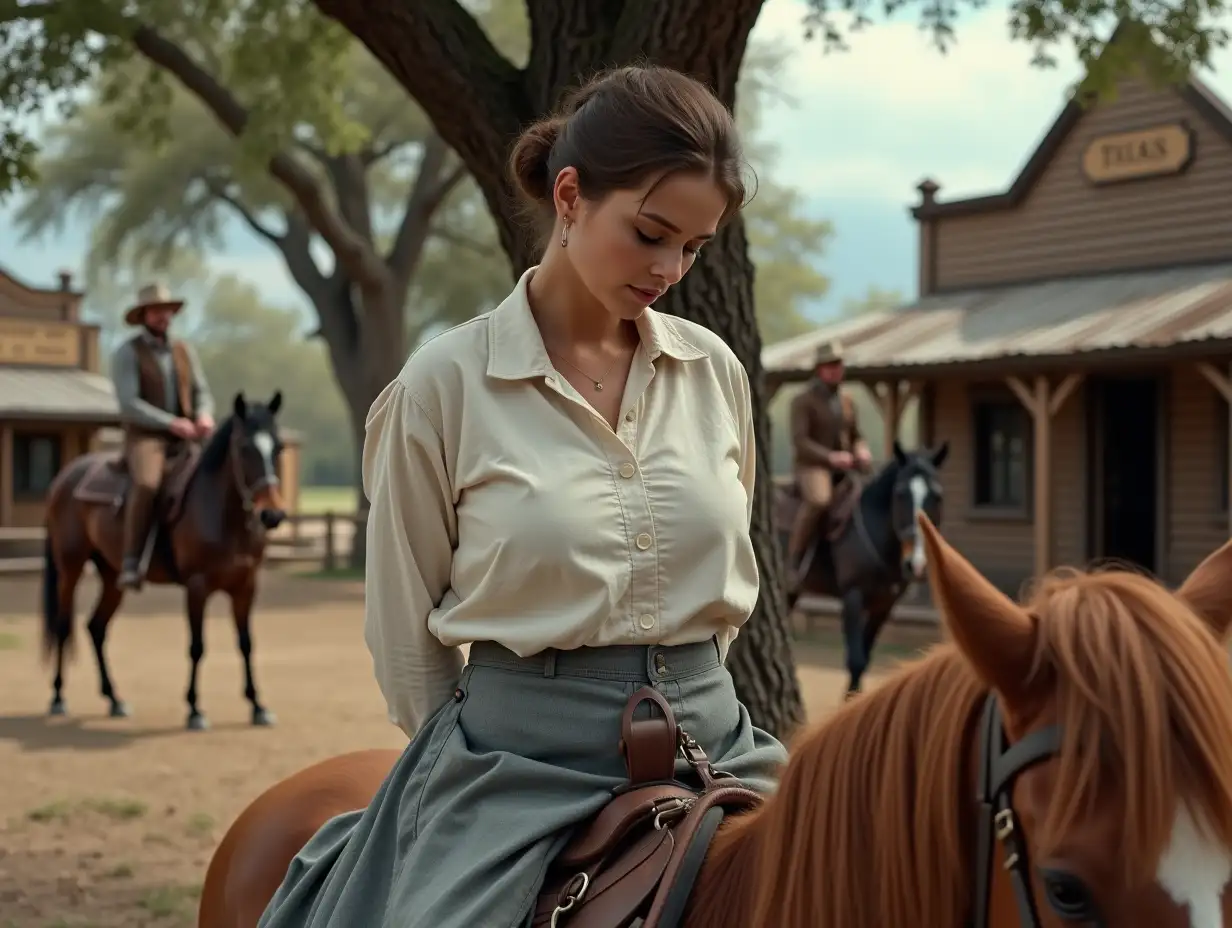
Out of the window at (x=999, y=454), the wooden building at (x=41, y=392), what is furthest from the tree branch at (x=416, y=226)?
the window at (x=999, y=454)

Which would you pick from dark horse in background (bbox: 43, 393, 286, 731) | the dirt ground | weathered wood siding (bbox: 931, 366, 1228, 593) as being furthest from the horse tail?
weathered wood siding (bbox: 931, 366, 1228, 593)

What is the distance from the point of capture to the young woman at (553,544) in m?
1.94

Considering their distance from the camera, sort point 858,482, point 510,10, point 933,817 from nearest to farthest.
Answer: point 933,817 → point 858,482 → point 510,10

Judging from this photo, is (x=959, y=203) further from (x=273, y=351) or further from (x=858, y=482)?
(x=273, y=351)

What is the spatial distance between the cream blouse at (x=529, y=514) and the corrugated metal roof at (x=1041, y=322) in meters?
12.0

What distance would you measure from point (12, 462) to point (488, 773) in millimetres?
26114

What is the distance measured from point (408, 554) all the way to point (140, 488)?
8028 millimetres

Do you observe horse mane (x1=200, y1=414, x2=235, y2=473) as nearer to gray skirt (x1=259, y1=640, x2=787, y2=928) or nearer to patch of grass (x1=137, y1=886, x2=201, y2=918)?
patch of grass (x1=137, y1=886, x2=201, y2=918)

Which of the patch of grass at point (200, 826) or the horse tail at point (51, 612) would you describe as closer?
→ the patch of grass at point (200, 826)

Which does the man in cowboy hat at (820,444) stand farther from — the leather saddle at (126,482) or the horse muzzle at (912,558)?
the leather saddle at (126,482)

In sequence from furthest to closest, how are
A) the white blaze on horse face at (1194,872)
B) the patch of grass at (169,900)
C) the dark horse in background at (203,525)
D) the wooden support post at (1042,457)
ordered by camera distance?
the wooden support post at (1042,457)
the dark horse in background at (203,525)
the patch of grass at (169,900)
the white blaze on horse face at (1194,872)

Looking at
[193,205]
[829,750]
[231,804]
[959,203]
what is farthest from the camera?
[193,205]

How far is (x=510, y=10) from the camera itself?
2470 cm

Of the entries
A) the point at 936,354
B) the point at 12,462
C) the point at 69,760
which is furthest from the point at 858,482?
the point at 12,462
